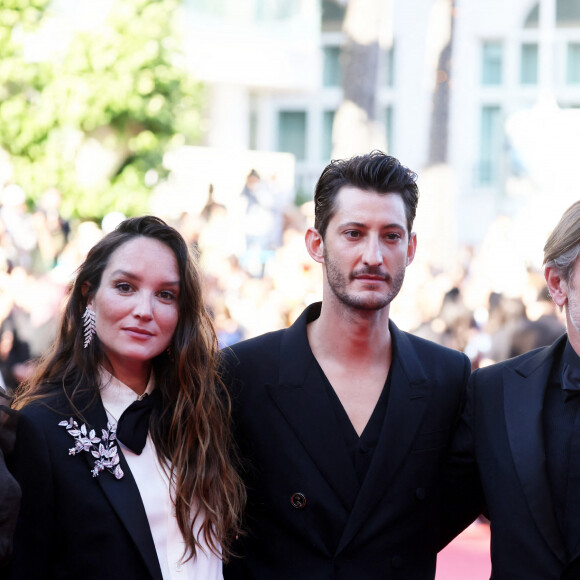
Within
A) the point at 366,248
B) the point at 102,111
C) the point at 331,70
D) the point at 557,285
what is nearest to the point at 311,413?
the point at 366,248

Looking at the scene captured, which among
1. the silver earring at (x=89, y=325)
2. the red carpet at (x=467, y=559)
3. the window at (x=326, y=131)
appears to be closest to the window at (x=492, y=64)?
the window at (x=326, y=131)

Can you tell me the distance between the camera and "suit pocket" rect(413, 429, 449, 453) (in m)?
3.74

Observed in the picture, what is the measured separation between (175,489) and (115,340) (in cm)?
54

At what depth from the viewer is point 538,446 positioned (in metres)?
3.37

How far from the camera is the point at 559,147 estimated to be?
1470cm

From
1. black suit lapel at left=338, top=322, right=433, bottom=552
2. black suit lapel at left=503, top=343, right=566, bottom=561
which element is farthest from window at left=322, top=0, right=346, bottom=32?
black suit lapel at left=503, top=343, right=566, bottom=561

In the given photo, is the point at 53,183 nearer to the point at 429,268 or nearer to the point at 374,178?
the point at 429,268

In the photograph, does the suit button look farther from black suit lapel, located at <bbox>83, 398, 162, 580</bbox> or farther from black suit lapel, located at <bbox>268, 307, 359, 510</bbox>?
black suit lapel, located at <bbox>83, 398, 162, 580</bbox>

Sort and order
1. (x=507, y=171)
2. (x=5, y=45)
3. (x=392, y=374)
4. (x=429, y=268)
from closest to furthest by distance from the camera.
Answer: (x=392, y=374), (x=429, y=268), (x=5, y=45), (x=507, y=171)

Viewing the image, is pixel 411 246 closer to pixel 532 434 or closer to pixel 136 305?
pixel 532 434

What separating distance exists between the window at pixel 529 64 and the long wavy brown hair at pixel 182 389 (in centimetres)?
2232

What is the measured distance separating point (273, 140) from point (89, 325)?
73.8 feet

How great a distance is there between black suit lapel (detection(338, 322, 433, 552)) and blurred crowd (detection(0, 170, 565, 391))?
3.76m

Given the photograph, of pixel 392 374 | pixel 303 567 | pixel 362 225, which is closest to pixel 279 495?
pixel 303 567
